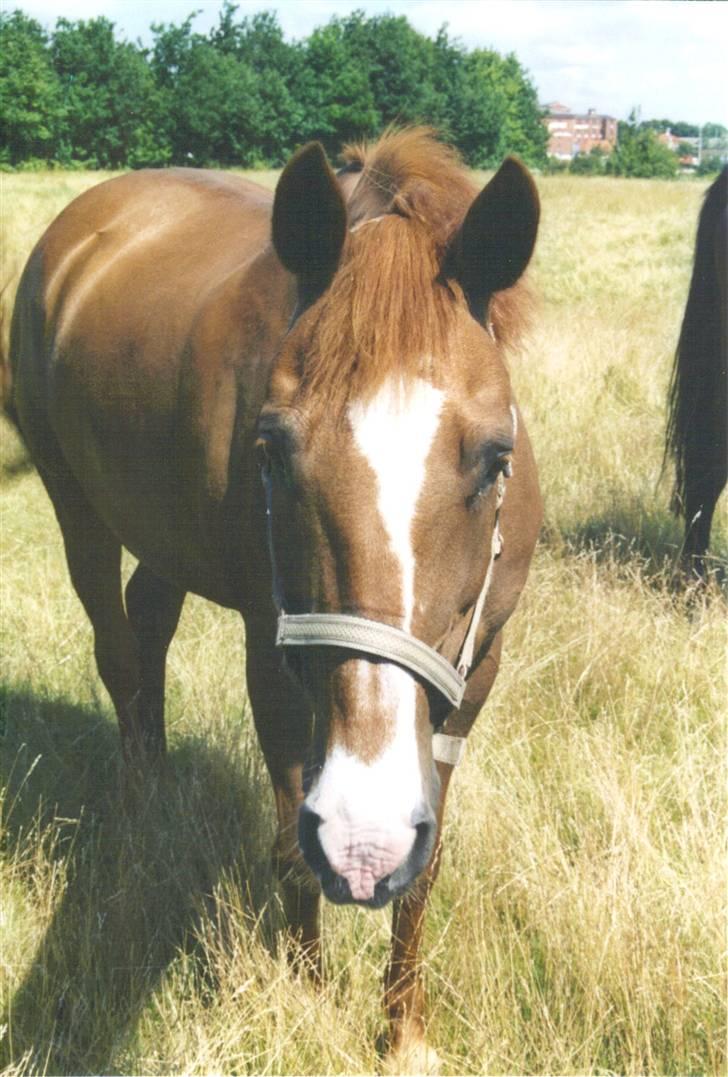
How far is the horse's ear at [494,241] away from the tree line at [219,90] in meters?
5.47

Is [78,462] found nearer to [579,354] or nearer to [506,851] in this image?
[506,851]

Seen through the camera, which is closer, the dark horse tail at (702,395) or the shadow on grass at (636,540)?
the shadow on grass at (636,540)

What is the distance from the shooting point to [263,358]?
2.20 m

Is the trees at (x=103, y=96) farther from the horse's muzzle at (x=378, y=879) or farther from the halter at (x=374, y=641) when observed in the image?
the horse's muzzle at (x=378, y=879)

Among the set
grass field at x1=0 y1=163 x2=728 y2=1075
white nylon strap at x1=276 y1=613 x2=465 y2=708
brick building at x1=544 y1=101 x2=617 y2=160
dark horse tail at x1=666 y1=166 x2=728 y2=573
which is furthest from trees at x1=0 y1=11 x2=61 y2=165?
brick building at x1=544 y1=101 x2=617 y2=160

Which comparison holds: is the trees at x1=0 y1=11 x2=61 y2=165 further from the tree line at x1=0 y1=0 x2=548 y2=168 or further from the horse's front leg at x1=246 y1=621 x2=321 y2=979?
the horse's front leg at x1=246 y1=621 x2=321 y2=979

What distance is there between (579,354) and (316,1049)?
6.75 meters

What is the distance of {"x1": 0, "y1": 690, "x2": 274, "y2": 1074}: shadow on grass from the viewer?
2250 millimetres

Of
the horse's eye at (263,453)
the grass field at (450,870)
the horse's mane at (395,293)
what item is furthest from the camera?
the grass field at (450,870)

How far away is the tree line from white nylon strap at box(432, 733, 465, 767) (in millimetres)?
5611

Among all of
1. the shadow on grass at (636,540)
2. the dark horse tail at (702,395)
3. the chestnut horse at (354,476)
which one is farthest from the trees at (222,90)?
the chestnut horse at (354,476)

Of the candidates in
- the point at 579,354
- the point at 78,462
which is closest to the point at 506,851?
the point at 78,462

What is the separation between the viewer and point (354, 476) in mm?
1468

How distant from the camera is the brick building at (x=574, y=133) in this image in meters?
32.0
